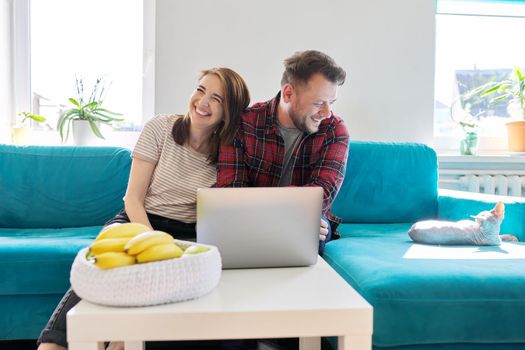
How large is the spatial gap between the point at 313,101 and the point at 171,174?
0.54 meters

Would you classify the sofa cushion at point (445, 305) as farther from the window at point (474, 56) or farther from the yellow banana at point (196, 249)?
the window at point (474, 56)

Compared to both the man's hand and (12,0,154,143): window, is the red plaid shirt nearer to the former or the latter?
the man's hand

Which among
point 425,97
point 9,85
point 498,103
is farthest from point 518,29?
point 9,85

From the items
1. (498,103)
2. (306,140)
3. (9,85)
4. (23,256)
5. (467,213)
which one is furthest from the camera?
(498,103)

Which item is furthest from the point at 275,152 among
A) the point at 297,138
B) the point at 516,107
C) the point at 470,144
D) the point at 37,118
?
the point at 516,107

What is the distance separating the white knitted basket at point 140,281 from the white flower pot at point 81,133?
181 centimetres

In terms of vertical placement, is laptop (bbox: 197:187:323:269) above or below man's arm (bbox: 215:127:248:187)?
below

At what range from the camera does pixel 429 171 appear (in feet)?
7.97

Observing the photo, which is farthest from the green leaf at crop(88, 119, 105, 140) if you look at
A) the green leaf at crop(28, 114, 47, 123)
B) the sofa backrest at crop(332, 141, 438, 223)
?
the sofa backrest at crop(332, 141, 438, 223)

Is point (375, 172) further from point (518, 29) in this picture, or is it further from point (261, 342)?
point (518, 29)

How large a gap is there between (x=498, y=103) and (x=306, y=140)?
1908 mm

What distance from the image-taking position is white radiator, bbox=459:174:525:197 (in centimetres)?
287

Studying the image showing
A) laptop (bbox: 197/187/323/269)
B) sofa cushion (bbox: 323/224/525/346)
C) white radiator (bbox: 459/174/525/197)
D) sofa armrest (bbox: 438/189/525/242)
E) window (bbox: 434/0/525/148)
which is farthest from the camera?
window (bbox: 434/0/525/148)

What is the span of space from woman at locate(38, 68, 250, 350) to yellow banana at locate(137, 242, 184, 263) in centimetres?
80
